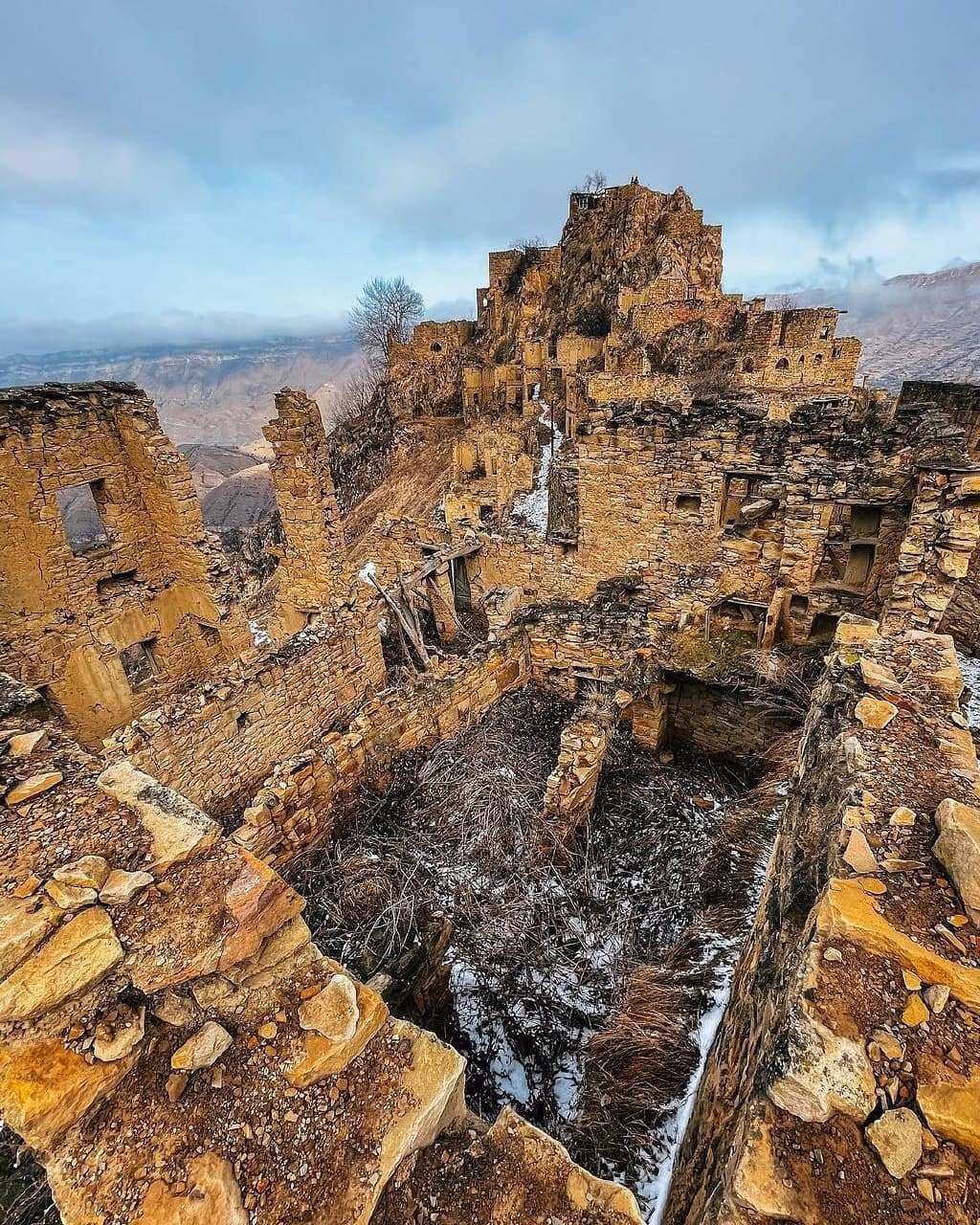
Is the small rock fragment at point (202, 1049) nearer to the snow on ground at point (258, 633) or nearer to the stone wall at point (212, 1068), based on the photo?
the stone wall at point (212, 1068)

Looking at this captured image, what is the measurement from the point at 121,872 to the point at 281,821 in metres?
2.70

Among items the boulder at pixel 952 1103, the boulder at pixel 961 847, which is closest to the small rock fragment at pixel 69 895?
the boulder at pixel 952 1103

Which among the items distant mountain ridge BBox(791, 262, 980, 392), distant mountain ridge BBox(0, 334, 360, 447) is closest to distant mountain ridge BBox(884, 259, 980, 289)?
distant mountain ridge BBox(791, 262, 980, 392)

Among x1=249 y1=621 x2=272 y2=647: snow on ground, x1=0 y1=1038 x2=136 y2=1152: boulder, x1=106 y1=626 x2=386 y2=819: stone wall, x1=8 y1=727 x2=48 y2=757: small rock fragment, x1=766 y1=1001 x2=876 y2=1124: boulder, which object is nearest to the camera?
x1=766 y1=1001 x2=876 y2=1124: boulder

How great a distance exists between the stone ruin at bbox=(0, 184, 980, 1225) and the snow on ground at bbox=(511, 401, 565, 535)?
2371 millimetres

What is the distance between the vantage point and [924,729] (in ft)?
10.8

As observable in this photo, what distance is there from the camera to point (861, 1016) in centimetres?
194

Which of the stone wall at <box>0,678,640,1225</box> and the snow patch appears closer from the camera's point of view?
the stone wall at <box>0,678,640,1225</box>

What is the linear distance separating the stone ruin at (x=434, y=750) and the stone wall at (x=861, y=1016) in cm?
1

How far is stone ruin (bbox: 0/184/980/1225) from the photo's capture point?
191cm

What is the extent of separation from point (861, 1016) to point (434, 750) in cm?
498

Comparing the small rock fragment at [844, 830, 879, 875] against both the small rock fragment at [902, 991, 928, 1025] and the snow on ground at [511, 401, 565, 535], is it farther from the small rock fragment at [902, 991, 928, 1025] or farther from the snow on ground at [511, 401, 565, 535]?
the snow on ground at [511, 401, 565, 535]

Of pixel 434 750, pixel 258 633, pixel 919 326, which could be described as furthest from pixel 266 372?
pixel 434 750

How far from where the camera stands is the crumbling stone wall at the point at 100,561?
7.64 meters
